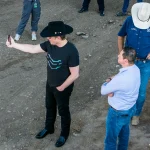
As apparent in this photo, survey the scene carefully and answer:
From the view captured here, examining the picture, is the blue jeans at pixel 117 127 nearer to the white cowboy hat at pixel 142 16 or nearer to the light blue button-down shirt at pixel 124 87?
the light blue button-down shirt at pixel 124 87

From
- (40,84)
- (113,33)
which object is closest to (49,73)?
(40,84)

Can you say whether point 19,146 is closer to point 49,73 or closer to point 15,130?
point 15,130

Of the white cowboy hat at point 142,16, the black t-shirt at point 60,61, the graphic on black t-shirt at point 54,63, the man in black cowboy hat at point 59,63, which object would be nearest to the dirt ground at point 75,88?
the man in black cowboy hat at point 59,63

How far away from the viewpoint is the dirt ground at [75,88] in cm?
548

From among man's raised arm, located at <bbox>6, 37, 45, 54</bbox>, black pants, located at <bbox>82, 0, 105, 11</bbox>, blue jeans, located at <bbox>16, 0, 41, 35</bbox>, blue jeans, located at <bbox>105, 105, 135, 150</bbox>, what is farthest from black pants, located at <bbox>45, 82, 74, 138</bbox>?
black pants, located at <bbox>82, 0, 105, 11</bbox>

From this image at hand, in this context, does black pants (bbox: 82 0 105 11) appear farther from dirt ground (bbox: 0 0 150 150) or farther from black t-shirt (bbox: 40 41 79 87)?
black t-shirt (bbox: 40 41 79 87)

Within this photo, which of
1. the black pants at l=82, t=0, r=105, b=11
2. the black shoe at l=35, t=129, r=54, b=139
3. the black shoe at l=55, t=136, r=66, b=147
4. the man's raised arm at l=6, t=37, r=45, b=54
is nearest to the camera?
the man's raised arm at l=6, t=37, r=45, b=54

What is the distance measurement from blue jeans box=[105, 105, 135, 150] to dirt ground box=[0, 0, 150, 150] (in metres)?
0.55

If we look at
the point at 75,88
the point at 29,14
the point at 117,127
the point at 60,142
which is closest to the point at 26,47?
the point at 60,142

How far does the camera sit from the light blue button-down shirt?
13.9 feet

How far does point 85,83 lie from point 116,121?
7.47ft

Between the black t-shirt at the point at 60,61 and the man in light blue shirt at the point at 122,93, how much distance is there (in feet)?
1.76

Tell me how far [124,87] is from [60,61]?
0.91 meters

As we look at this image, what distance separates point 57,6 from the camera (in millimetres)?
9781
